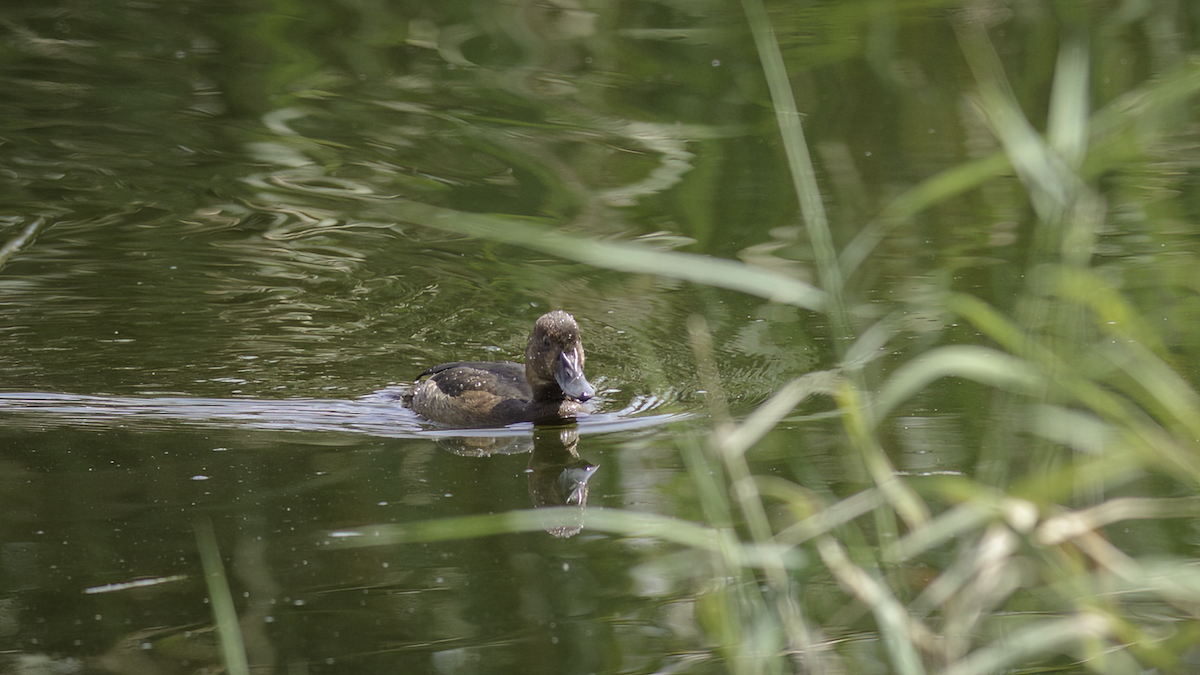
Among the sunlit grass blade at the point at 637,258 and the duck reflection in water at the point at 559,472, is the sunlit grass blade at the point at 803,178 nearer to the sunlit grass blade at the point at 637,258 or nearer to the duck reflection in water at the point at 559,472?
the sunlit grass blade at the point at 637,258

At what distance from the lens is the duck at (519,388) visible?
6.22 meters

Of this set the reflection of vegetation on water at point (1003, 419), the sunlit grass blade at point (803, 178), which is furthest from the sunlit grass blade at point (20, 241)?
the sunlit grass blade at point (803, 178)

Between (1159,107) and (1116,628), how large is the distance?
99 centimetres

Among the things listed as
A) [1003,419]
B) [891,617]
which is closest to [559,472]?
Answer: [1003,419]

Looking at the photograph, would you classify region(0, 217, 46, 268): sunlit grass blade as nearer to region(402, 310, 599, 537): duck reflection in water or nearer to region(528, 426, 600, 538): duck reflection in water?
region(402, 310, 599, 537): duck reflection in water

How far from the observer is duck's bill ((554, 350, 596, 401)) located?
20.1ft

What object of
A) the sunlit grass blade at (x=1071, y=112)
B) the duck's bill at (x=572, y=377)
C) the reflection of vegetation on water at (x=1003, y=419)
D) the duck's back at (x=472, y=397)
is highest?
the sunlit grass blade at (x=1071, y=112)

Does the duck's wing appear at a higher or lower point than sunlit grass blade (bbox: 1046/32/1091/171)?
lower

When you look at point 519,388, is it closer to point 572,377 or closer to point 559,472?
Result: point 572,377

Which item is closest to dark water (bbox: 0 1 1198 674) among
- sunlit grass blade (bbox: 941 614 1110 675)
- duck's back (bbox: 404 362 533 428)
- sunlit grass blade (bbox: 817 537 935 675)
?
duck's back (bbox: 404 362 533 428)

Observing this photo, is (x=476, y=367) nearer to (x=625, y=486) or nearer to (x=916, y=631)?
(x=625, y=486)

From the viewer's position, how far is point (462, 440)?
19.8ft

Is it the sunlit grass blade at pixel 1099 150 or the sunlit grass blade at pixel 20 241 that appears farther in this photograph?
the sunlit grass blade at pixel 20 241

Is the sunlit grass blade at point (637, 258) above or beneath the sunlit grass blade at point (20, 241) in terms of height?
above
